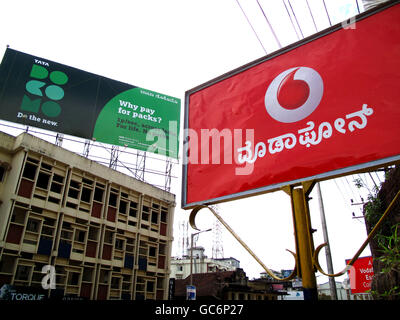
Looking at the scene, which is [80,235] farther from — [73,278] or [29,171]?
[29,171]

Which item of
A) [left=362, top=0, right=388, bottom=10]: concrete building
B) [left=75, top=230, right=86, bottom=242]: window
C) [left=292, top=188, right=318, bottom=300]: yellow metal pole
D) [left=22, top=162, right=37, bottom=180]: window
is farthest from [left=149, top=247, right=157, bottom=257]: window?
[left=362, top=0, right=388, bottom=10]: concrete building

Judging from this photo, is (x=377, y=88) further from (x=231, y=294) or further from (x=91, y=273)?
A: (x=231, y=294)

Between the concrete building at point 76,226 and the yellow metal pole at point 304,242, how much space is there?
15.2m

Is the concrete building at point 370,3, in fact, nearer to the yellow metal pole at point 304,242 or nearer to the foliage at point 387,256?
the yellow metal pole at point 304,242

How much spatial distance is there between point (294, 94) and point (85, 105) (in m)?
17.6

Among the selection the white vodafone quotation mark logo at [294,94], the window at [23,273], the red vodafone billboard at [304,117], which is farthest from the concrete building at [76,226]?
the white vodafone quotation mark logo at [294,94]

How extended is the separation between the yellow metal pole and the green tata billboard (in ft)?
55.9

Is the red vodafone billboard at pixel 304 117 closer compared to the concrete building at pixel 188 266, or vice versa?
the red vodafone billboard at pixel 304 117

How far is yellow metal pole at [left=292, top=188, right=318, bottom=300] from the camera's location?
Answer: 1652mm

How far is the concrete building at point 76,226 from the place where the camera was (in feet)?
48.5

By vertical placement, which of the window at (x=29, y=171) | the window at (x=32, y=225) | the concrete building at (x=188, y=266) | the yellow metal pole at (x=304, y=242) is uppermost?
the window at (x=29, y=171)

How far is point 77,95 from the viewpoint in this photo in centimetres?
1794

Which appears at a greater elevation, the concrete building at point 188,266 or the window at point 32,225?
the concrete building at point 188,266

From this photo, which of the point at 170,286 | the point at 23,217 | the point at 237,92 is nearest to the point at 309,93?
the point at 237,92
